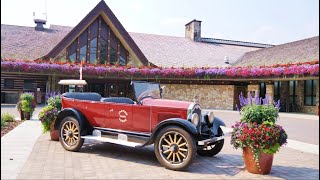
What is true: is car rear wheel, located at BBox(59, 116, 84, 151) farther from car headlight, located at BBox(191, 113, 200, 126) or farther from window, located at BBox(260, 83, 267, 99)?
window, located at BBox(260, 83, 267, 99)

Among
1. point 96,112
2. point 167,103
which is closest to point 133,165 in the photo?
point 167,103

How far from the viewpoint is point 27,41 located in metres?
26.9

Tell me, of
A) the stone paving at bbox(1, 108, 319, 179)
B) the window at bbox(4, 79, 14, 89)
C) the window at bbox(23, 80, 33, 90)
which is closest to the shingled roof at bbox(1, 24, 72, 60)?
the window at bbox(4, 79, 14, 89)

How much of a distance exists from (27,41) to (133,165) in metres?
24.0

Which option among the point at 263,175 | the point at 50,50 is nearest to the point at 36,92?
the point at 50,50

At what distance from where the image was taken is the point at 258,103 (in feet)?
19.2

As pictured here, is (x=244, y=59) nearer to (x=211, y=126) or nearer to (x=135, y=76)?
(x=135, y=76)

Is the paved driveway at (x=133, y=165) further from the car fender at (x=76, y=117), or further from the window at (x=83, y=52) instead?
the window at (x=83, y=52)

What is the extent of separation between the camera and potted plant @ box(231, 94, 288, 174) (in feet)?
17.7

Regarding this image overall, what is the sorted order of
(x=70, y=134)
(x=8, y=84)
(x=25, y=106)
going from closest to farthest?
(x=70, y=134), (x=25, y=106), (x=8, y=84)

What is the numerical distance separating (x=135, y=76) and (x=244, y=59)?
11.9 meters

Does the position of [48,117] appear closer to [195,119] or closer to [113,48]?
[195,119]

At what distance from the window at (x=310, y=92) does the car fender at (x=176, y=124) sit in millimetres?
19278

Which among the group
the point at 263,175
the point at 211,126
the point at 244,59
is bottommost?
the point at 263,175
